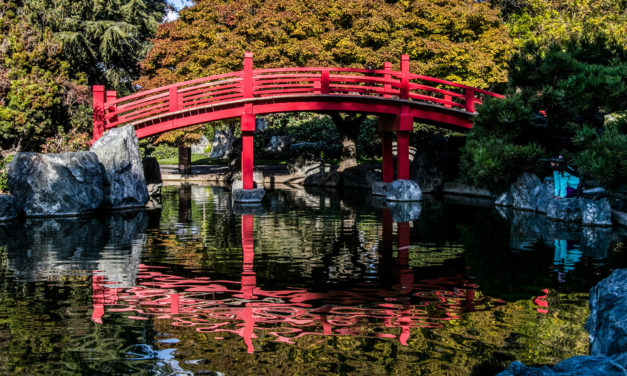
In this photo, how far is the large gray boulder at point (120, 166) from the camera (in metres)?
17.5

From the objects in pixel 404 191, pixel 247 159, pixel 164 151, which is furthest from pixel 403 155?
pixel 164 151

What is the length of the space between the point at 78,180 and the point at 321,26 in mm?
10420

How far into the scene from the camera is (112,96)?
18.8 metres

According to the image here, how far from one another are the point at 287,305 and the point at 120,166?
37.9 feet

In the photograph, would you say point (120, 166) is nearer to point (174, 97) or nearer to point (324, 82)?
point (174, 97)

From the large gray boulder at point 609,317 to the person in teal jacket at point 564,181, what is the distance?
34.7 feet

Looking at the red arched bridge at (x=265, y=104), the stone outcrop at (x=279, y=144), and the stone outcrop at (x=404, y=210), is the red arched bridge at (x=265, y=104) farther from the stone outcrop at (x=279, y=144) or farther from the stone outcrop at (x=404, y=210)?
the stone outcrop at (x=279, y=144)

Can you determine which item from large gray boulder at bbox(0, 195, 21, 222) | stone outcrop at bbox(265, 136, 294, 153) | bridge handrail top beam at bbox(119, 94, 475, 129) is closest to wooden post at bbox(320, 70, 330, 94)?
bridge handrail top beam at bbox(119, 94, 475, 129)

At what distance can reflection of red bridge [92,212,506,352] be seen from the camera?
6258 millimetres

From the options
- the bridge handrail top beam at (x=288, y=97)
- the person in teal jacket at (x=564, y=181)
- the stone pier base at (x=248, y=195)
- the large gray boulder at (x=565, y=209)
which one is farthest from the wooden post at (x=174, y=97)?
the large gray boulder at (x=565, y=209)

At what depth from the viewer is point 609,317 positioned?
489cm

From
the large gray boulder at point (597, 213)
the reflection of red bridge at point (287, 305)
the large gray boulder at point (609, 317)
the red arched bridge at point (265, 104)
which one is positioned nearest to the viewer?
the large gray boulder at point (609, 317)

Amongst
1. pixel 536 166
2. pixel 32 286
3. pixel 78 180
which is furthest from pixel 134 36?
pixel 32 286

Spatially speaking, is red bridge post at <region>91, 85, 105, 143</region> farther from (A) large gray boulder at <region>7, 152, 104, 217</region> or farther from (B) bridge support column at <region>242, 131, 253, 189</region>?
(B) bridge support column at <region>242, 131, 253, 189</region>
